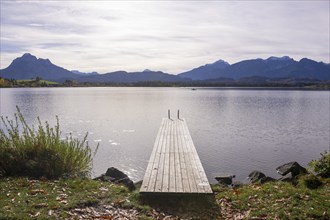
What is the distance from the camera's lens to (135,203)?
30.1 feet

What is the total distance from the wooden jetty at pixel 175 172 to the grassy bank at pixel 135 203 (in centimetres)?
37

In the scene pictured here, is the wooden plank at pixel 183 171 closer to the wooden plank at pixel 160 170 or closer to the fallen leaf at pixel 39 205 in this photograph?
the wooden plank at pixel 160 170

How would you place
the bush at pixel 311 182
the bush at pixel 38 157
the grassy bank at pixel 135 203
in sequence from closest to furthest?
1. the grassy bank at pixel 135 203
2. the bush at pixel 311 182
3. the bush at pixel 38 157

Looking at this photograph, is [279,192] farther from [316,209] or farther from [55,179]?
[55,179]

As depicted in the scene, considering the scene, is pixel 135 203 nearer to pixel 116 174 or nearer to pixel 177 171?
pixel 177 171

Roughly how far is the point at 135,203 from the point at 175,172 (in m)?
3.14

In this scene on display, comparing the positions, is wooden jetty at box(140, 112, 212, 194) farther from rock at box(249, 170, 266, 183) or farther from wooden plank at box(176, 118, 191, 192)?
rock at box(249, 170, 266, 183)

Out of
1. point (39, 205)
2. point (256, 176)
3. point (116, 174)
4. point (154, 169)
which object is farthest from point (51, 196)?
point (256, 176)

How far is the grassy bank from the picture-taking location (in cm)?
795

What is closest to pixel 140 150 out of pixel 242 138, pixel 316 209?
pixel 242 138

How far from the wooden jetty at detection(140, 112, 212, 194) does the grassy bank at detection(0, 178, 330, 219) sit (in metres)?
0.37

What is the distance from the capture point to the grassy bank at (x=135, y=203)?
26.1ft

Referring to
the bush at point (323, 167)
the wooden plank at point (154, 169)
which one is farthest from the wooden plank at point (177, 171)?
the bush at point (323, 167)

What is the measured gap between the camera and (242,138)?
30.9 meters
